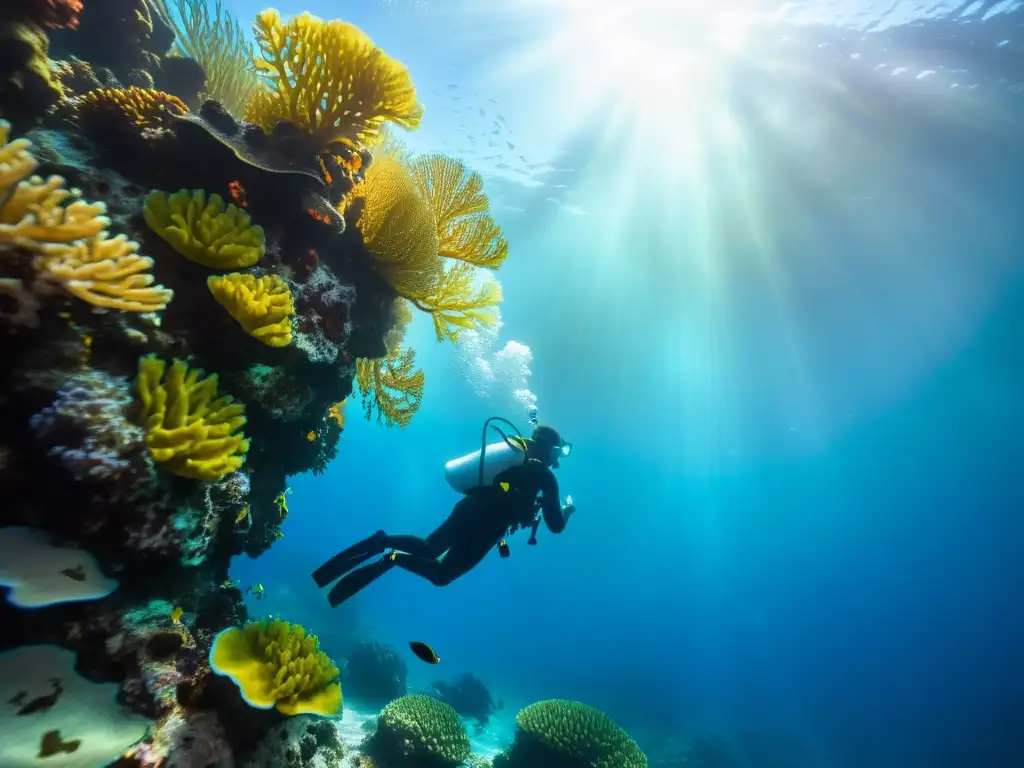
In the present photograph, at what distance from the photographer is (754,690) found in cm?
5269

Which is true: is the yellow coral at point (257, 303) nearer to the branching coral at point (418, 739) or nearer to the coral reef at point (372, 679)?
the branching coral at point (418, 739)

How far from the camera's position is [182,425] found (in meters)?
2.52

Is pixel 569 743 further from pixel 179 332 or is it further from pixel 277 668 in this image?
pixel 179 332

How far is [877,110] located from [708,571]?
103782 millimetres

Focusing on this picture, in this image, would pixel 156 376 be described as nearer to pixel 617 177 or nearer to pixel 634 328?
pixel 617 177

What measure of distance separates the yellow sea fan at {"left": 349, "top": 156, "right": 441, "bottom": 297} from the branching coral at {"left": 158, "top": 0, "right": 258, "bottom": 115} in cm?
329

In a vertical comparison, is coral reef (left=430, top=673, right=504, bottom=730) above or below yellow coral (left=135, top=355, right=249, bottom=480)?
below

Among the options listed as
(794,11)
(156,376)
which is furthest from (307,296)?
(794,11)

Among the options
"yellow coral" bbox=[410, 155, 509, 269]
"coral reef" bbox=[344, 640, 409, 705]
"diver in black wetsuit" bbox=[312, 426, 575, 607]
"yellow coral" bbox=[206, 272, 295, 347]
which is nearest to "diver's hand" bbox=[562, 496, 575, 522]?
"diver in black wetsuit" bbox=[312, 426, 575, 607]

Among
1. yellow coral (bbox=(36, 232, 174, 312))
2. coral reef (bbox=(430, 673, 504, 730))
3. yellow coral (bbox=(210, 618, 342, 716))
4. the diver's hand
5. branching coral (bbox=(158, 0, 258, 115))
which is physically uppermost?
branching coral (bbox=(158, 0, 258, 115))

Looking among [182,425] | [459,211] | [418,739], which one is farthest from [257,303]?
[418,739]

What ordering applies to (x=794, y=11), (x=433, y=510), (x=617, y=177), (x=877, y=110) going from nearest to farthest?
(x=794, y=11) < (x=877, y=110) < (x=617, y=177) < (x=433, y=510)

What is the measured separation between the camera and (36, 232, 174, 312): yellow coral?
87.8 inches

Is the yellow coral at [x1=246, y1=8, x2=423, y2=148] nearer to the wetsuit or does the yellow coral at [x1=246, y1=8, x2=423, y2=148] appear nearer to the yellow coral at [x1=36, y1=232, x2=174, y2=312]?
the yellow coral at [x1=36, y1=232, x2=174, y2=312]
